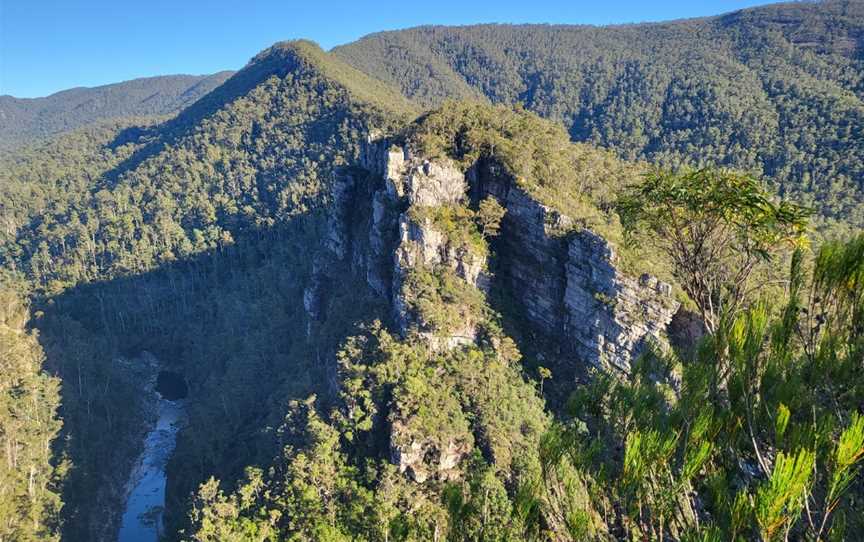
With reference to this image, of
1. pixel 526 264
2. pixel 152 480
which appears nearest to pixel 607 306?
pixel 526 264

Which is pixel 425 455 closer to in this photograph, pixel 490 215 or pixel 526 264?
pixel 526 264

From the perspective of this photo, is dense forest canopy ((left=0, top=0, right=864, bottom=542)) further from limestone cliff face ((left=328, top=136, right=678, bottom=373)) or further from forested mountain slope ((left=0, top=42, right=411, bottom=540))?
forested mountain slope ((left=0, top=42, right=411, bottom=540))

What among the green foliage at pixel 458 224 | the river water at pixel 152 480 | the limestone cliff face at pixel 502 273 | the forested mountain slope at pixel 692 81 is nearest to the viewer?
the limestone cliff face at pixel 502 273

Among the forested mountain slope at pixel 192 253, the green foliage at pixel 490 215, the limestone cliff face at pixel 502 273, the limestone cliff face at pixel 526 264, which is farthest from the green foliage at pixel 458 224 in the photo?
the forested mountain slope at pixel 192 253

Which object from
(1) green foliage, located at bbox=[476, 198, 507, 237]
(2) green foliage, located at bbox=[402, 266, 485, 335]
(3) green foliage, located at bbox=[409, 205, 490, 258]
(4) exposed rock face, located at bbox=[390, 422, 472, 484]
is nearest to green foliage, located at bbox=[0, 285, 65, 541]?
(4) exposed rock face, located at bbox=[390, 422, 472, 484]

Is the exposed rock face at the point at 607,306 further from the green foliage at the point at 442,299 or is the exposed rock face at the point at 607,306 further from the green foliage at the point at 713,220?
the green foliage at the point at 713,220

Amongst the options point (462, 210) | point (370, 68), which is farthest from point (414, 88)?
point (462, 210)

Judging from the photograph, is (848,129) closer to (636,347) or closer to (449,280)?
(636,347)
